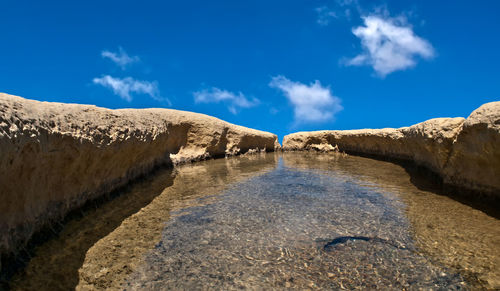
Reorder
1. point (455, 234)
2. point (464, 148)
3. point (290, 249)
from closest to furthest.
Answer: point (290, 249)
point (455, 234)
point (464, 148)

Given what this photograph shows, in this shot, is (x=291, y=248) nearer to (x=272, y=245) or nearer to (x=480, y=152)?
(x=272, y=245)

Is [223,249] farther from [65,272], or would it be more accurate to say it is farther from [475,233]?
[475,233]

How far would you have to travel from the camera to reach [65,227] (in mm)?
4461

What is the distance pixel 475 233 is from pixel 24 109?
6671mm

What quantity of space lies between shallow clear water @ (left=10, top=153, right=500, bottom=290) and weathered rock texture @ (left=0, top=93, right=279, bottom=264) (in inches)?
16.1

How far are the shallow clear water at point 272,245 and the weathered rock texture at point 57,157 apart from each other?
0.41m

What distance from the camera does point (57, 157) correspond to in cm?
418

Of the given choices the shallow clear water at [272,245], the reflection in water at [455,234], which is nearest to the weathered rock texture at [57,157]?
the shallow clear water at [272,245]

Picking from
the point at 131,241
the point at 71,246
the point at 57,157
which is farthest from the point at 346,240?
the point at 57,157

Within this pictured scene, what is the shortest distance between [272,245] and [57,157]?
11.2 feet

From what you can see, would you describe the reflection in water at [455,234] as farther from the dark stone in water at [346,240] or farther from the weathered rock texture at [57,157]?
the weathered rock texture at [57,157]

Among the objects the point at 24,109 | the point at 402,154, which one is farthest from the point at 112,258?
the point at 402,154

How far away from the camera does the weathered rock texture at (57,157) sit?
10.5 feet

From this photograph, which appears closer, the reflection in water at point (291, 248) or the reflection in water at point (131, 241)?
the reflection in water at point (291, 248)
